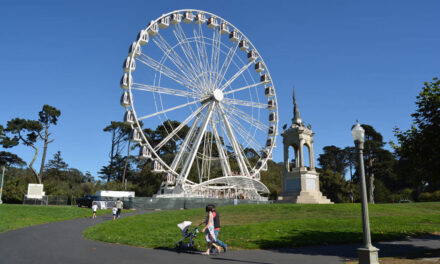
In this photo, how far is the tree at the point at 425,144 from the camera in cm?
1055

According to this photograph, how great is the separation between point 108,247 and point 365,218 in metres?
8.69

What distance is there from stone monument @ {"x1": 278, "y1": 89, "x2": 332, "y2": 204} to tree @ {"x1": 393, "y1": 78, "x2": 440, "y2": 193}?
1853 cm

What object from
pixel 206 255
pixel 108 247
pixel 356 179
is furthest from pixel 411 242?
pixel 356 179

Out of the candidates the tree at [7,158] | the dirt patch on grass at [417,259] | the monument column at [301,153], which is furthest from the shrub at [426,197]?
the tree at [7,158]

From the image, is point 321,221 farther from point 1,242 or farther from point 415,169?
point 1,242

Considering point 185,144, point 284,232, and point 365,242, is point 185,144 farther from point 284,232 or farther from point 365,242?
point 365,242

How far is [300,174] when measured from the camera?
3027 centimetres

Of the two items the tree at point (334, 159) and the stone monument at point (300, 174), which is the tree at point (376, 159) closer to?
the tree at point (334, 159)

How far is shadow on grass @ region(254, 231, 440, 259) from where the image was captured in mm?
10820

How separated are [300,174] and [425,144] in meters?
19.9

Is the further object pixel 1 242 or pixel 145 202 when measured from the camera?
pixel 145 202

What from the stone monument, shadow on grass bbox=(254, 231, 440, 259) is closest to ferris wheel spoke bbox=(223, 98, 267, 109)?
the stone monument

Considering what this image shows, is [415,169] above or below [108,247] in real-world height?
above

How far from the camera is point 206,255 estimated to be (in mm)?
10523
